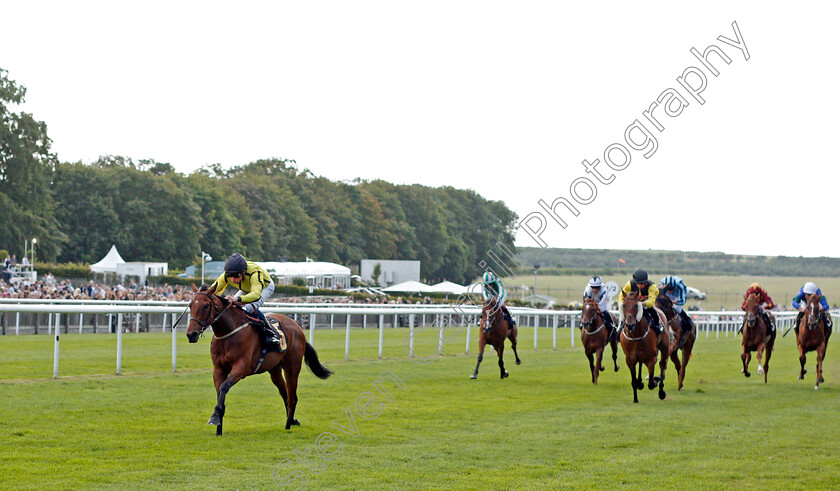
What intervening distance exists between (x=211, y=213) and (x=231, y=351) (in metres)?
50.0

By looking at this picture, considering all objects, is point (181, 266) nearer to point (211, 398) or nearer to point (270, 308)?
point (270, 308)

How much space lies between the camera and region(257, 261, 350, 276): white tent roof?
4243cm

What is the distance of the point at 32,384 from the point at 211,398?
6.96 ft

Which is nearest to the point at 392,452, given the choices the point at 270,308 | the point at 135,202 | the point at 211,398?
the point at 211,398

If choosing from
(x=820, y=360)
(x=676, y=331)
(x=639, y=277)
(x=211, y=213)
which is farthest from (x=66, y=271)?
(x=639, y=277)

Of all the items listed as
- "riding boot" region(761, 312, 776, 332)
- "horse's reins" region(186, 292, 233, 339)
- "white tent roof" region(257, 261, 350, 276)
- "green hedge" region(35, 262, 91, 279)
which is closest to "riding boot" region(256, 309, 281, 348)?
"horse's reins" region(186, 292, 233, 339)

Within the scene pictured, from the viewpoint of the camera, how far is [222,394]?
7562mm

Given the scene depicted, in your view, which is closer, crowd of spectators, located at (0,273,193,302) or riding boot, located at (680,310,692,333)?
riding boot, located at (680,310,692,333)

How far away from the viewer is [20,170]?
43719 mm

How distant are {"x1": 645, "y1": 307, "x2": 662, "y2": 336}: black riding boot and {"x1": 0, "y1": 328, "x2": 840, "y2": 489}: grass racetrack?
2.69 ft

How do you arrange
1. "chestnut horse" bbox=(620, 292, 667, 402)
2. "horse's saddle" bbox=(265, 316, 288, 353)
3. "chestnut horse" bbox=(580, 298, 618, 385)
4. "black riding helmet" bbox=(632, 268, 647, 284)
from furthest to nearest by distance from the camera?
"chestnut horse" bbox=(580, 298, 618, 385)
"black riding helmet" bbox=(632, 268, 647, 284)
"chestnut horse" bbox=(620, 292, 667, 402)
"horse's saddle" bbox=(265, 316, 288, 353)

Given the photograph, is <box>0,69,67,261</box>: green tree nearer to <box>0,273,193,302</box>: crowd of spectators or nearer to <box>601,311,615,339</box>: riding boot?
<box>0,273,193,302</box>: crowd of spectators

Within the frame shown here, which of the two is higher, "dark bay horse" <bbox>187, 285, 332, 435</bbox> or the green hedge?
the green hedge

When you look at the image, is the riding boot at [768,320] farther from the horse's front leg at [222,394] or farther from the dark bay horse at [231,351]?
the horse's front leg at [222,394]
